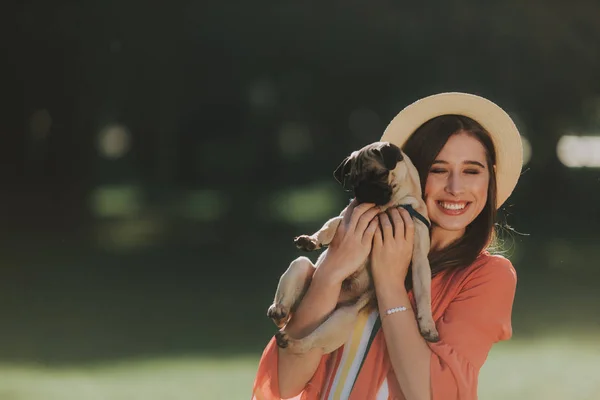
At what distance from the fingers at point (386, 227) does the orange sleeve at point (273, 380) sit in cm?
53

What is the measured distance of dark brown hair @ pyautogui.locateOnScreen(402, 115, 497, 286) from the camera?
10.9 ft

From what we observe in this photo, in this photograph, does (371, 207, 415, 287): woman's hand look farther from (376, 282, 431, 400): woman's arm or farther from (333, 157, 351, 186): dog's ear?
(333, 157, 351, 186): dog's ear

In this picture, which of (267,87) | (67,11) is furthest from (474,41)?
(67,11)

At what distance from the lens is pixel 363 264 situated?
330 cm

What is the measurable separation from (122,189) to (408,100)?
9904 mm

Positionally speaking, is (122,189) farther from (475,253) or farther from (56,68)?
(475,253)

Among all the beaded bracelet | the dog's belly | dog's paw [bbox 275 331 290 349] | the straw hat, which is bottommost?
dog's paw [bbox 275 331 290 349]

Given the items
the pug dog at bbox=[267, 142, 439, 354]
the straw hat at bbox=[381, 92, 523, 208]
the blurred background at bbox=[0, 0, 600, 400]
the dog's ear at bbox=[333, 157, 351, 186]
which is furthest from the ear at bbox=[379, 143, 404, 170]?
the blurred background at bbox=[0, 0, 600, 400]

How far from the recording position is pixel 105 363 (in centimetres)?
771

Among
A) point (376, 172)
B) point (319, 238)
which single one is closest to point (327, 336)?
point (319, 238)

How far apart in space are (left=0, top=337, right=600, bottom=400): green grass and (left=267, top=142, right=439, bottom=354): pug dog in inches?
140

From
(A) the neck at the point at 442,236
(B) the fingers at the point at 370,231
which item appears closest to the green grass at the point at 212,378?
(A) the neck at the point at 442,236

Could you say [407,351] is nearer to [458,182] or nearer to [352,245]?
[352,245]

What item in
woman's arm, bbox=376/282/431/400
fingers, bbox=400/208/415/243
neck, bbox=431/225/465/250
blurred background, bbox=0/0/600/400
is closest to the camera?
woman's arm, bbox=376/282/431/400
